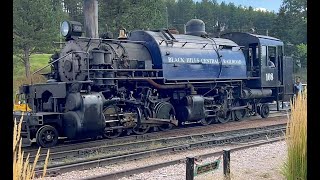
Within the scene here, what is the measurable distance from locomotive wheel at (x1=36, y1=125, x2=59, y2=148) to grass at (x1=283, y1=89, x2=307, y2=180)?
649 centimetres

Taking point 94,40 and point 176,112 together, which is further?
point 176,112

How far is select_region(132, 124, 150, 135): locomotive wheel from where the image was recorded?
12350 millimetres

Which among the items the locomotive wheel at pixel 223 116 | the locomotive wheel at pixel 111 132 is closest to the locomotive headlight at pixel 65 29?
the locomotive wheel at pixel 111 132

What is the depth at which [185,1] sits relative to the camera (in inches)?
2657

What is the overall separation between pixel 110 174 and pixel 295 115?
11.1ft

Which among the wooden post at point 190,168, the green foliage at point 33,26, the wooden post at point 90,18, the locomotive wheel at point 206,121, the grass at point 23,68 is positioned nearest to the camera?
the wooden post at point 190,168

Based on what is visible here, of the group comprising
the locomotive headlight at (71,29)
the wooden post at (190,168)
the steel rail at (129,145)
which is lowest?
the steel rail at (129,145)

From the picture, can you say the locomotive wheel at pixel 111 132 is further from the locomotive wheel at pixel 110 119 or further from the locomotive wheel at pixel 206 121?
the locomotive wheel at pixel 206 121

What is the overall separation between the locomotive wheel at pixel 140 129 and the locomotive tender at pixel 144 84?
0.08 feet

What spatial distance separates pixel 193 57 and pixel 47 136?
20.1 ft

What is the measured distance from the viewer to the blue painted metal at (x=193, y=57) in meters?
13.3

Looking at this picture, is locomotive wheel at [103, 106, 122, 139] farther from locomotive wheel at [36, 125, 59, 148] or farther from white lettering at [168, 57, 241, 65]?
white lettering at [168, 57, 241, 65]
